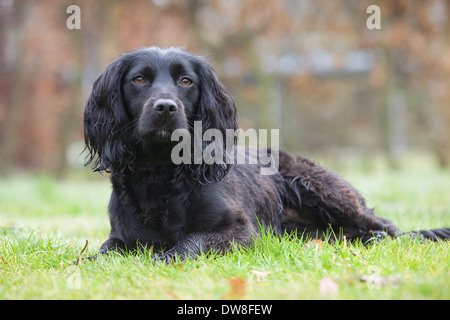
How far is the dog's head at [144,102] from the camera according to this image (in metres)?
3.32

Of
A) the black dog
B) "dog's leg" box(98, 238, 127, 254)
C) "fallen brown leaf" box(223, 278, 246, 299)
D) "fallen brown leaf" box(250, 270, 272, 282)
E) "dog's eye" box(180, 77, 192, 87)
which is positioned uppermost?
"dog's eye" box(180, 77, 192, 87)

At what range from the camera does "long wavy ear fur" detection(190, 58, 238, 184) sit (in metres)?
3.41

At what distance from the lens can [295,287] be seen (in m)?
2.33

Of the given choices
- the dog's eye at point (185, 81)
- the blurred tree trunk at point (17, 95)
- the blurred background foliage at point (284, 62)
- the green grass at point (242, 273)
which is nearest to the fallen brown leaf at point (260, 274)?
the green grass at point (242, 273)

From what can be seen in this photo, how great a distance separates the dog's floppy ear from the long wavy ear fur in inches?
18.2

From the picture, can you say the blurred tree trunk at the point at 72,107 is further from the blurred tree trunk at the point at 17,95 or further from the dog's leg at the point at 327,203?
the dog's leg at the point at 327,203

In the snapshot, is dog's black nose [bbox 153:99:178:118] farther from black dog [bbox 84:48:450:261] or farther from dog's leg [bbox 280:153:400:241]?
dog's leg [bbox 280:153:400:241]

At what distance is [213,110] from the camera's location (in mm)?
3500

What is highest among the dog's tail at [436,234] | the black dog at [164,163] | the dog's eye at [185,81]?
the dog's eye at [185,81]

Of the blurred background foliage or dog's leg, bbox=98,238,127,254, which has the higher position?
the blurred background foliage

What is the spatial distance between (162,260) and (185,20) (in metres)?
11.0

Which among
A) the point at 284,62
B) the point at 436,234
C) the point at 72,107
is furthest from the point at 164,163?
the point at 284,62

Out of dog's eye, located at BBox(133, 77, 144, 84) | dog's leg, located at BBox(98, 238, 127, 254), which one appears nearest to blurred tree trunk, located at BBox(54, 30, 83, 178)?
dog's eye, located at BBox(133, 77, 144, 84)
